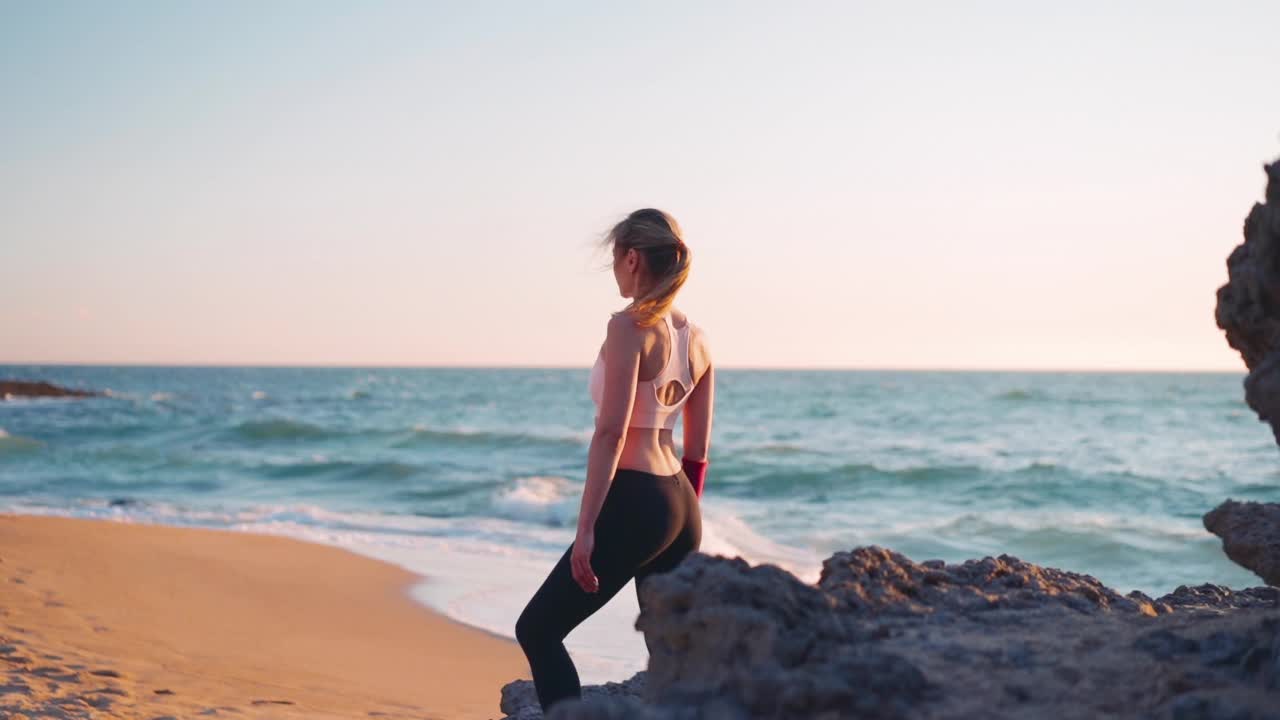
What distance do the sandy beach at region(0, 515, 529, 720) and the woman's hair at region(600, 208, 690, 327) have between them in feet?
11.8

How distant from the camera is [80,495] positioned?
1770 cm

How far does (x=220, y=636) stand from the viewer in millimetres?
7855

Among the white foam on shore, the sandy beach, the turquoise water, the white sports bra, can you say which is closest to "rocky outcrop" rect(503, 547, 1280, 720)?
the white sports bra

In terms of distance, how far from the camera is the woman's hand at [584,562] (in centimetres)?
309

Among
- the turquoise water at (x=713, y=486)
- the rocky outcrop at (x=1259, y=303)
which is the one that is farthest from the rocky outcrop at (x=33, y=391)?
the rocky outcrop at (x=1259, y=303)

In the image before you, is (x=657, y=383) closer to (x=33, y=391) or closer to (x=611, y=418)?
(x=611, y=418)

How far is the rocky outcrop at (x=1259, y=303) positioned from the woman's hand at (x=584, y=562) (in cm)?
171

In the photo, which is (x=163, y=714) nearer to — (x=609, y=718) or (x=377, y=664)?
(x=377, y=664)

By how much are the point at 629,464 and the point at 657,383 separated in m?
0.25

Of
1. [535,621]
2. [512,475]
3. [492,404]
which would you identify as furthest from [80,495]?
[492,404]

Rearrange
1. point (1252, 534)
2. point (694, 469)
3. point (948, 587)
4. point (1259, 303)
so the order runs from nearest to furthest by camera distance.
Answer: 1. point (1259, 303)
2. point (948, 587)
3. point (1252, 534)
4. point (694, 469)

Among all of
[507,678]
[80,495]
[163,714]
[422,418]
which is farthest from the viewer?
[422,418]

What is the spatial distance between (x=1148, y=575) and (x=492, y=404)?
4245 centimetres

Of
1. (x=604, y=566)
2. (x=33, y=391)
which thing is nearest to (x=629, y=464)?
(x=604, y=566)
